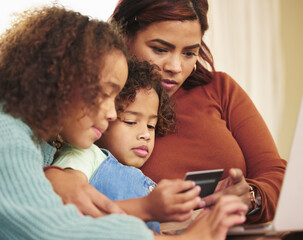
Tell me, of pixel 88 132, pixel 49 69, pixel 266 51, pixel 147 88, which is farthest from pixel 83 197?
pixel 266 51

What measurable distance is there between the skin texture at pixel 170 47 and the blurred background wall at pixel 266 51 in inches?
46.4

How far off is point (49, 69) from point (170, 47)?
65 cm

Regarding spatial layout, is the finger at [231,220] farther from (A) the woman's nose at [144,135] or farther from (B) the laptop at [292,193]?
(A) the woman's nose at [144,135]

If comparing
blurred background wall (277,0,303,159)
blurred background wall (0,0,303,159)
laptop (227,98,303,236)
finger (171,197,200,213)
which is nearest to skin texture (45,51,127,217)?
finger (171,197,200,213)

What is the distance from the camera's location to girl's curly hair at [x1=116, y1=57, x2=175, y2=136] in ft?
4.57

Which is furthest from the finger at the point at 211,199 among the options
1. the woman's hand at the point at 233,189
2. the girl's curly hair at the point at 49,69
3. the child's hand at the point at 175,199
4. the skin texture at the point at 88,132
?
the girl's curly hair at the point at 49,69

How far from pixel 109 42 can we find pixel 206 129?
0.60 meters

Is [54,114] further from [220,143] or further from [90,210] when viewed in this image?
[220,143]

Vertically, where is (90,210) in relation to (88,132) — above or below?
below

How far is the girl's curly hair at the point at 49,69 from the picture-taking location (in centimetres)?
98

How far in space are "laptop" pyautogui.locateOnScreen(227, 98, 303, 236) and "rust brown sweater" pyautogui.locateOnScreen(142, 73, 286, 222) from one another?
0.47 m

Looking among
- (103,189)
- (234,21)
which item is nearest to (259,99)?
(234,21)

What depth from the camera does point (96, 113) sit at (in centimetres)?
104

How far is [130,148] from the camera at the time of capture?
1395mm
